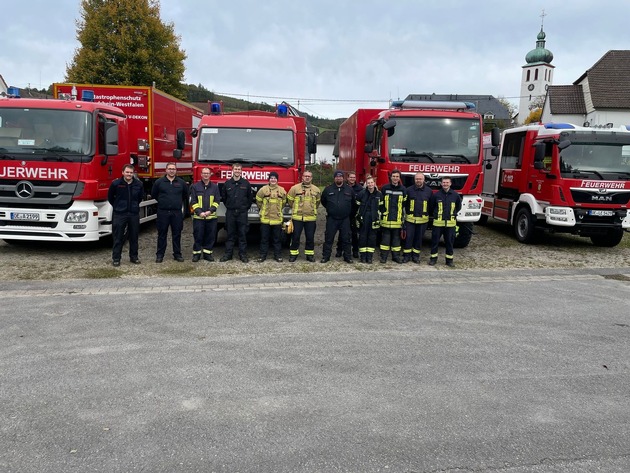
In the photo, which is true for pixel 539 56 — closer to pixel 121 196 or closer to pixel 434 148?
pixel 434 148

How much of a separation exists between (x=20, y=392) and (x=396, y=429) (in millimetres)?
2736

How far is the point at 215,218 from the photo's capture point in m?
8.76

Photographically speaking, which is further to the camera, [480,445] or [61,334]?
[61,334]

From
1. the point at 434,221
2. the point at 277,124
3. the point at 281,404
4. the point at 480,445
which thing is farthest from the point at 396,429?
the point at 277,124

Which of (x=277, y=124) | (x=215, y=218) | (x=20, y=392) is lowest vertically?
(x=20, y=392)

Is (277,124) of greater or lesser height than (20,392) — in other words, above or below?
above

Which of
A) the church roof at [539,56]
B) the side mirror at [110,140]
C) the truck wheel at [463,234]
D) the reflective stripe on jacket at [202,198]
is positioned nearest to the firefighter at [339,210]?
the reflective stripe on jacket at [202,198]

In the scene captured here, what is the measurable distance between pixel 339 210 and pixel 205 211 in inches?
89.6

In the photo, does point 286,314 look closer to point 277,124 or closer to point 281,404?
point 281,404

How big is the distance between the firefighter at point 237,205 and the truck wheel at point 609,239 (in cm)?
779

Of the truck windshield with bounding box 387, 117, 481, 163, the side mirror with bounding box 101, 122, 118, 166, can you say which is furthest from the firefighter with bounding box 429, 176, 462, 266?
the side mirror with bounding box 101, 122, 118, 166

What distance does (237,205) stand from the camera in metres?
8.69

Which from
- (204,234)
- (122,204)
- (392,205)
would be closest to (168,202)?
(122,204)

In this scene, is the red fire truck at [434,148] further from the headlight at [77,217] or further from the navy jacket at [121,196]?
the headlight at [77,217]
